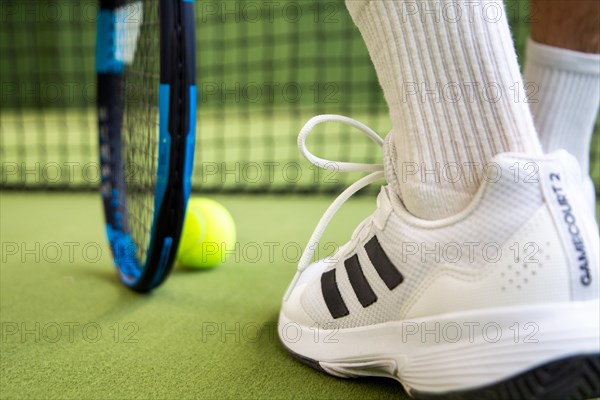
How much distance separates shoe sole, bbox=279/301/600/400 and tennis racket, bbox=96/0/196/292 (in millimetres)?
324

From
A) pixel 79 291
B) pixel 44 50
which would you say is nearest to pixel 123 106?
pixel 79 291

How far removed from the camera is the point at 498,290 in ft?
1.57

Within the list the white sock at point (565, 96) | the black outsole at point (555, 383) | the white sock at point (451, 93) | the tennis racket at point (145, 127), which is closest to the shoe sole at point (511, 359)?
the black outsole at point (555, 383)

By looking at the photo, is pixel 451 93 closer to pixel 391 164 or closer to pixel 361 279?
pixel 391 164

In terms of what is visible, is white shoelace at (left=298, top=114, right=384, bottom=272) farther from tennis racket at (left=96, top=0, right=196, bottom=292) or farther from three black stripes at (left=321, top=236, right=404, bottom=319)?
tennis racket at (left=96, top=0, right=196, bottom=292)

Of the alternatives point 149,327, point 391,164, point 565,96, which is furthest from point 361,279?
point 565,96

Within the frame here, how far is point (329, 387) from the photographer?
0.60m

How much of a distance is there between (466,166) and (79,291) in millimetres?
644

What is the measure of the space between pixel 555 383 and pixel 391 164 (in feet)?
0.74

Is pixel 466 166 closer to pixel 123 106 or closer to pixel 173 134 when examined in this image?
pixel 173 134

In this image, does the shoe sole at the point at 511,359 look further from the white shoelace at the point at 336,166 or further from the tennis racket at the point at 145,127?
the tennis racket at the point at 145,127

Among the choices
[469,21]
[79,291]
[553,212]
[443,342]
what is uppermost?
[469,21]

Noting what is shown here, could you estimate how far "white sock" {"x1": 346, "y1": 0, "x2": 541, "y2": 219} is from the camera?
501mm

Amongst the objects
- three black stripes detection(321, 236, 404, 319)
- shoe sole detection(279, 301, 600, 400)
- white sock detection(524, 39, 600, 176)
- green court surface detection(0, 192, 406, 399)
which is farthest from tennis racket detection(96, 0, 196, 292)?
white sock detection(524, 39, 600, 176)
